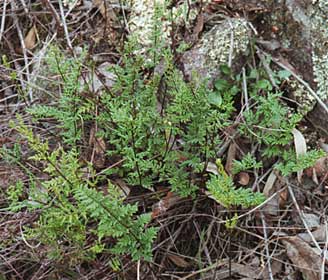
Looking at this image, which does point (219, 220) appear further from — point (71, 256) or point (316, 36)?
point (316, 36)

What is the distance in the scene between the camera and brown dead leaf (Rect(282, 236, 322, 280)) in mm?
1977

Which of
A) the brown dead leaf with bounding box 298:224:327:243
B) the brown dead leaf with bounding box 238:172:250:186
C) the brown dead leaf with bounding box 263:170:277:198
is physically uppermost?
the brown dead leaf with bounding box 238:172:250:186

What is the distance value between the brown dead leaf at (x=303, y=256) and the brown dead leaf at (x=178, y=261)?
15.0 inches

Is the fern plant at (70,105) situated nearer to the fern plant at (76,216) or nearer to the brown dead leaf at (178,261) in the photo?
the fern plant at (76,216)

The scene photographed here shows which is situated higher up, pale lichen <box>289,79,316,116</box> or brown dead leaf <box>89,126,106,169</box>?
pale lichen <box>289,79,316,116</box>

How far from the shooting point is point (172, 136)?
2137 mm

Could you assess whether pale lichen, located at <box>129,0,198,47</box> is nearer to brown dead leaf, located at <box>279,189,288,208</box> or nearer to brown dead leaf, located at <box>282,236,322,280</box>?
brown dead leaf, located at <box>279,189,288,208</box>

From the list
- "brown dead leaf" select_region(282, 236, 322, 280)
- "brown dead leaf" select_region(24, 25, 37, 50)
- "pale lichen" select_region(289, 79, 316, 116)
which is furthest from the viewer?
"brown dead leaf" select_region(24, 25, 37, 50)

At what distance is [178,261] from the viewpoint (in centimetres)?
207

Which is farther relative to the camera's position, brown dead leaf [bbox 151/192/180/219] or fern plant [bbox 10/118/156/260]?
brown dead leaf [bbox 151/192/180/219]

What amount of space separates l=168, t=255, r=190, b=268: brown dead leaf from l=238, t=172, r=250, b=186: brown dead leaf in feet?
1.24

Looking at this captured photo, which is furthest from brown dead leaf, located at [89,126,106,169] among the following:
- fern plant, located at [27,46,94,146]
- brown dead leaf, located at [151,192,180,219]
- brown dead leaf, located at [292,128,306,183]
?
brown dead leaf, located at [292,128,306,183]

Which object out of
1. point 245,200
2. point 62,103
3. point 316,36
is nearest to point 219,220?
point 245,200

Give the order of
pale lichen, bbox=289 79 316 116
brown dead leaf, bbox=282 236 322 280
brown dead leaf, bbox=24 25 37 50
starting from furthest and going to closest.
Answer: brown dead leaf, bbox=24 25 37 50 < pale lichen, bbox=289 79 316 116 < brown dead leaf, bbox=282 236 322 280
